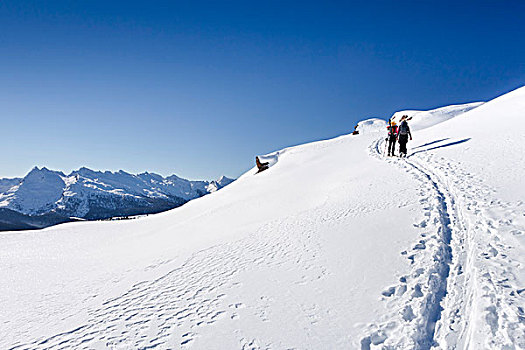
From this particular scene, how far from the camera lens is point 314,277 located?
5.43 meters

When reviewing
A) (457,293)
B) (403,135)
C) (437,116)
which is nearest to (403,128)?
(403,135)

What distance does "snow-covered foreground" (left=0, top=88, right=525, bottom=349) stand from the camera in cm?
400

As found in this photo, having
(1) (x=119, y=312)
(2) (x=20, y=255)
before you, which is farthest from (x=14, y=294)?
(2) (x=20, y=255)

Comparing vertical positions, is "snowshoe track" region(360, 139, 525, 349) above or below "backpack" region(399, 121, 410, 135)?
below

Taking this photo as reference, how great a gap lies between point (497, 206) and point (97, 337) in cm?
911

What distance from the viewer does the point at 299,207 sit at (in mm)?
10719

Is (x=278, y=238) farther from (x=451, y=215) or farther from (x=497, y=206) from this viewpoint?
(x=497, y=206)

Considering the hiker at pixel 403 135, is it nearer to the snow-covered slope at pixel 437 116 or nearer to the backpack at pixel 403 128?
the backpack at pixel 403 128

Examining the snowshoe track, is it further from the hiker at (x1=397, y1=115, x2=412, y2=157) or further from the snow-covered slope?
the snow-covered slope

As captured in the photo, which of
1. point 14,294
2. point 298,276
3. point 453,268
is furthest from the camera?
point 14,294

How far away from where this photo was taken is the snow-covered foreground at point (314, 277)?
13.1 feet

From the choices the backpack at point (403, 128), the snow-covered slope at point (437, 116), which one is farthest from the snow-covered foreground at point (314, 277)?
the snow-covered slope at point (437, 116)

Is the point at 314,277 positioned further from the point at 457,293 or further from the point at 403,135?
the point at 403,135

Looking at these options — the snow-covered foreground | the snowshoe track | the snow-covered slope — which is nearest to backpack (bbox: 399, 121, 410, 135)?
the snow-covered foreground
